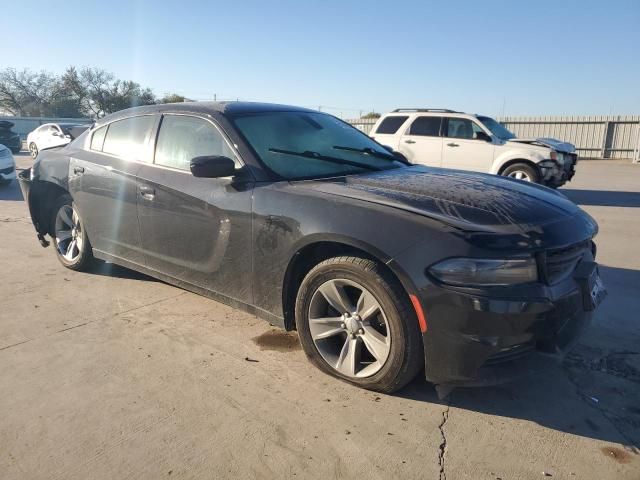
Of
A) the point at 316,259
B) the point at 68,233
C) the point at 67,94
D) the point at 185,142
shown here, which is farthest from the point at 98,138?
the point at 67,94

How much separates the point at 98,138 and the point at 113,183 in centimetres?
78

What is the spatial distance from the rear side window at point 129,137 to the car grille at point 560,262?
3.26 m

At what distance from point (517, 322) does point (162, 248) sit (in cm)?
273

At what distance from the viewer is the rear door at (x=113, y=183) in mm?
4262

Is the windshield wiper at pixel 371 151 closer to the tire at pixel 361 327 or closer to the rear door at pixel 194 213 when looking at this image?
the rear door at pixel 194 213

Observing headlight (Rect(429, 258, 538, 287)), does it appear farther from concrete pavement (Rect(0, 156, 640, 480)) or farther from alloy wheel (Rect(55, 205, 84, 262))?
alloy wheel (Rect(55, 205, 84, 262))

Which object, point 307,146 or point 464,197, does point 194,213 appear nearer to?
point 307,146

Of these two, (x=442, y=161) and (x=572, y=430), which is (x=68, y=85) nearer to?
(x=442, y=161)

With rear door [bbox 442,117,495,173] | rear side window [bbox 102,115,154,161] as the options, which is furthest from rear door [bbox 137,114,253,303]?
rear door [bbox 442,117,495,173]

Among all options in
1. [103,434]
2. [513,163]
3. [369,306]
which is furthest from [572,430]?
[513,163]

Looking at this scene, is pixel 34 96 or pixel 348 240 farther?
pixel 34 96

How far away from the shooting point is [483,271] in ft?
8.11

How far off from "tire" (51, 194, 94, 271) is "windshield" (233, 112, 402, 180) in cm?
234

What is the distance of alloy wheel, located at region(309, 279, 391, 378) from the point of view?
282 cm
